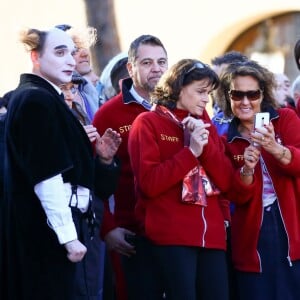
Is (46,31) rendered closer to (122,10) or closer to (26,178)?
(26,178)

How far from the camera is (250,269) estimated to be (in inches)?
197

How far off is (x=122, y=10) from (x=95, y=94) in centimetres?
607

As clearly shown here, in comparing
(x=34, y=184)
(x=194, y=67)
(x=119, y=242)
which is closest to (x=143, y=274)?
(x=119, y=242)

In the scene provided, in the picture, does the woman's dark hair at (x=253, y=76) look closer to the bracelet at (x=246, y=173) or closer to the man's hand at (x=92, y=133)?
the bracelet at (x=246, y=173)

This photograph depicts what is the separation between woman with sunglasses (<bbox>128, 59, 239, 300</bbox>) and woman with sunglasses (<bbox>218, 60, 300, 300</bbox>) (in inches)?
7.6

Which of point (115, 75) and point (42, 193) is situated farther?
point (115, 75)

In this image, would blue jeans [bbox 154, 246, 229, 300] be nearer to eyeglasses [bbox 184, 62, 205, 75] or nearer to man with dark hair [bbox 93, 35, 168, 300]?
man with dark hair [bbox 93, 35, 168, 300]

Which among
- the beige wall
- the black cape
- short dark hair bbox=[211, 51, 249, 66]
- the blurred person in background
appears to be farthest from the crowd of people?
the beige wall

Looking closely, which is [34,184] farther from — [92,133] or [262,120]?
[262,120]

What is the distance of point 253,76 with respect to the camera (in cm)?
507

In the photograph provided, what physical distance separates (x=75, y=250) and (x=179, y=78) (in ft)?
3.59

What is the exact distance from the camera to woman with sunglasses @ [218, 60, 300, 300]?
16.1 ft

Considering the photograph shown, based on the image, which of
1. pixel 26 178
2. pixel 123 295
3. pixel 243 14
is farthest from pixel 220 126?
pixel 243 14

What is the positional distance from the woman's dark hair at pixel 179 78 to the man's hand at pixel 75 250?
0.94 meters
